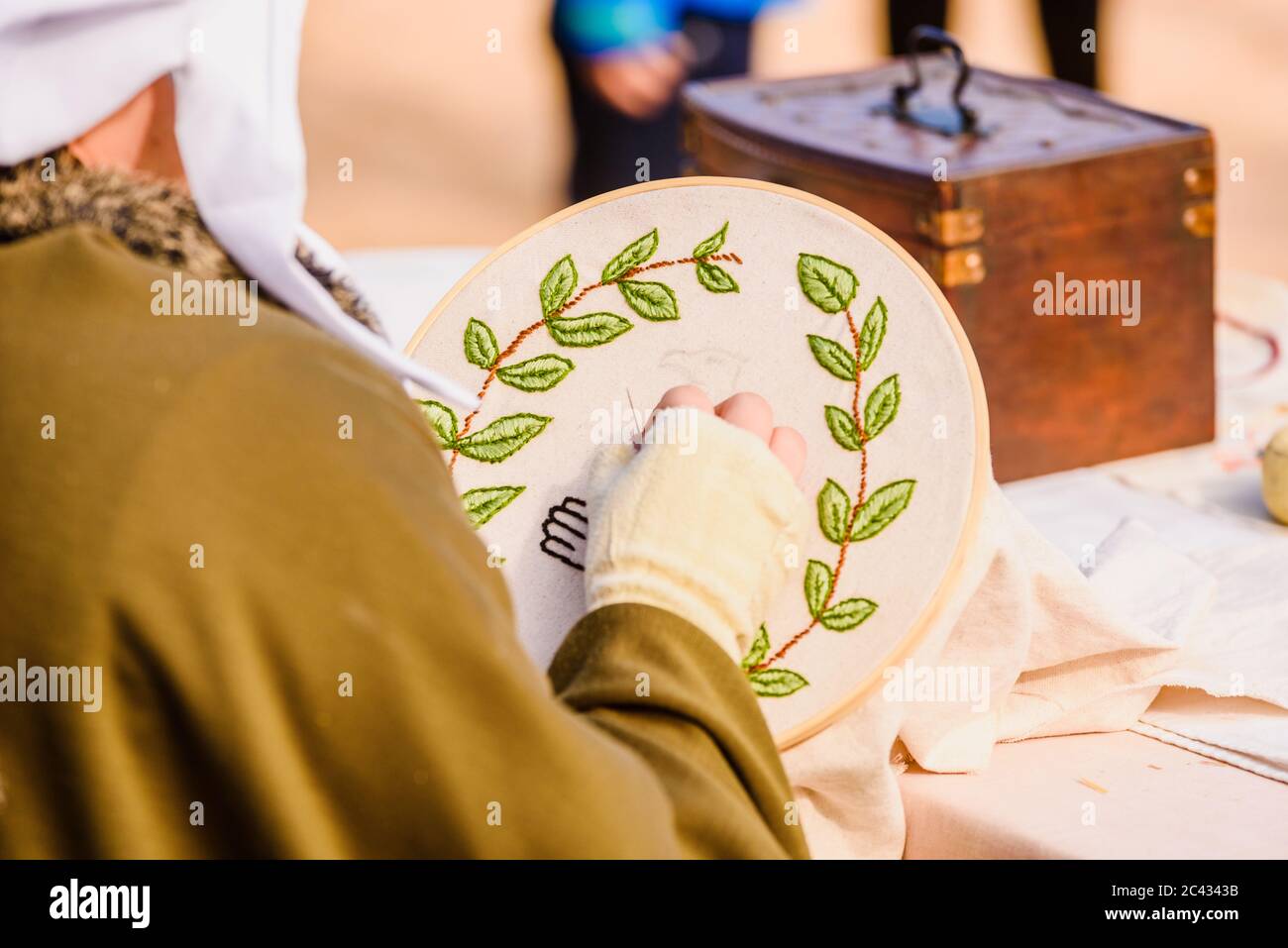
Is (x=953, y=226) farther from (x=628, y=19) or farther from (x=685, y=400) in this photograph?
(x=628, y=19)

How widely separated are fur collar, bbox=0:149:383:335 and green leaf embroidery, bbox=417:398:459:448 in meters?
0.52

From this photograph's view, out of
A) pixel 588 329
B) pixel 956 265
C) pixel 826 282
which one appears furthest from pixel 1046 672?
pixel 956 265

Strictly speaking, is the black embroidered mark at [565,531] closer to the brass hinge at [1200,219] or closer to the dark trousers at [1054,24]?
the brass hinge at [1200,219]

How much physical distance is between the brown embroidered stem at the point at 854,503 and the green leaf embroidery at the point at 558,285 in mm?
307

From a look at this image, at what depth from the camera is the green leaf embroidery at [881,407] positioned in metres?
1.44

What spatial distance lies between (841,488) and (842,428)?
67mm

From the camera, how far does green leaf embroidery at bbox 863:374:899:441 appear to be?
1.44 metres

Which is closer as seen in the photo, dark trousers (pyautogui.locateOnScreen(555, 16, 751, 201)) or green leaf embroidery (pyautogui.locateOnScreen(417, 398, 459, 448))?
green leaf embroidery (pyautogui.locateOnScreen(417, 398, 459, 448))

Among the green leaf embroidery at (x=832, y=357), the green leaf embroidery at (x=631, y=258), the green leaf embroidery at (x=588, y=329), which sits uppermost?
the green leaf embroidery at (x=631, y=258)

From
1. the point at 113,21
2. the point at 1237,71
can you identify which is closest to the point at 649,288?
the point at 113,21

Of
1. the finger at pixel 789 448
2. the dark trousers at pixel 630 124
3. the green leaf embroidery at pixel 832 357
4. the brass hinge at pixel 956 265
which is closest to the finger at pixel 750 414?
the finger at pixel 789 448

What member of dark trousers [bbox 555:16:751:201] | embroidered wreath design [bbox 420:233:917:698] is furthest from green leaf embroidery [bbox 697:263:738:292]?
dark trousers [bbox 555:16:751:201]

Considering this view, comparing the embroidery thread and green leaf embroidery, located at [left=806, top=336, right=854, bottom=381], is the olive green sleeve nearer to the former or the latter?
the embroidery thread

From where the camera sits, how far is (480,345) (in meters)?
1.59
